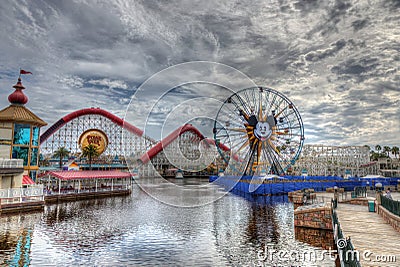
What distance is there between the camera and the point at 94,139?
53.0m

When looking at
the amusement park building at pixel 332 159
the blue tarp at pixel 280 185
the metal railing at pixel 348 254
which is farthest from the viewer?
the amusement park building at pixel 332 159

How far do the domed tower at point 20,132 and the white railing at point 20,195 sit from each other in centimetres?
521

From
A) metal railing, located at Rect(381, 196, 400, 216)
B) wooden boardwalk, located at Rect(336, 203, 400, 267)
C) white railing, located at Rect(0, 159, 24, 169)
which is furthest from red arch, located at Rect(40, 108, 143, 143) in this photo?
metal railing, located at Rect(381, 196, 400, 216)

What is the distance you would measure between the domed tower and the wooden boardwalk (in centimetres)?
2885

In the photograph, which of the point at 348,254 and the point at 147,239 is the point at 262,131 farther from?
the point at 348,254

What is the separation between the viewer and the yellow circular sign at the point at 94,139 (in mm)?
52031

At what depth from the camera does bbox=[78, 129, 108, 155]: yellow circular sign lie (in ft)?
171

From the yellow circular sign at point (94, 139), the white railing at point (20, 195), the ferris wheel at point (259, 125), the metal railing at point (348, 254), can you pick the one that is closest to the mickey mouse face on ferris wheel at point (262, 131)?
the ferris wheel at point (259, 125)

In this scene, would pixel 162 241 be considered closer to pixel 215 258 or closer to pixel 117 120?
pixel 215 258

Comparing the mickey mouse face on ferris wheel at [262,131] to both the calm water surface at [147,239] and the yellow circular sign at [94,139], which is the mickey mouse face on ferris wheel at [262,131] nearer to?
the calm water surface at [147,239]

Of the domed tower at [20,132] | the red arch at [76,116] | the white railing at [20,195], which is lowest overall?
the white railing at [20,195]

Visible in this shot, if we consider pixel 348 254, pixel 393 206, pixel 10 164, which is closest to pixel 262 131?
pixel 393 206

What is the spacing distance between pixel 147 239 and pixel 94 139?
1681 inches

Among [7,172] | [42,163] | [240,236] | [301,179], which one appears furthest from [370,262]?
[42,163]
